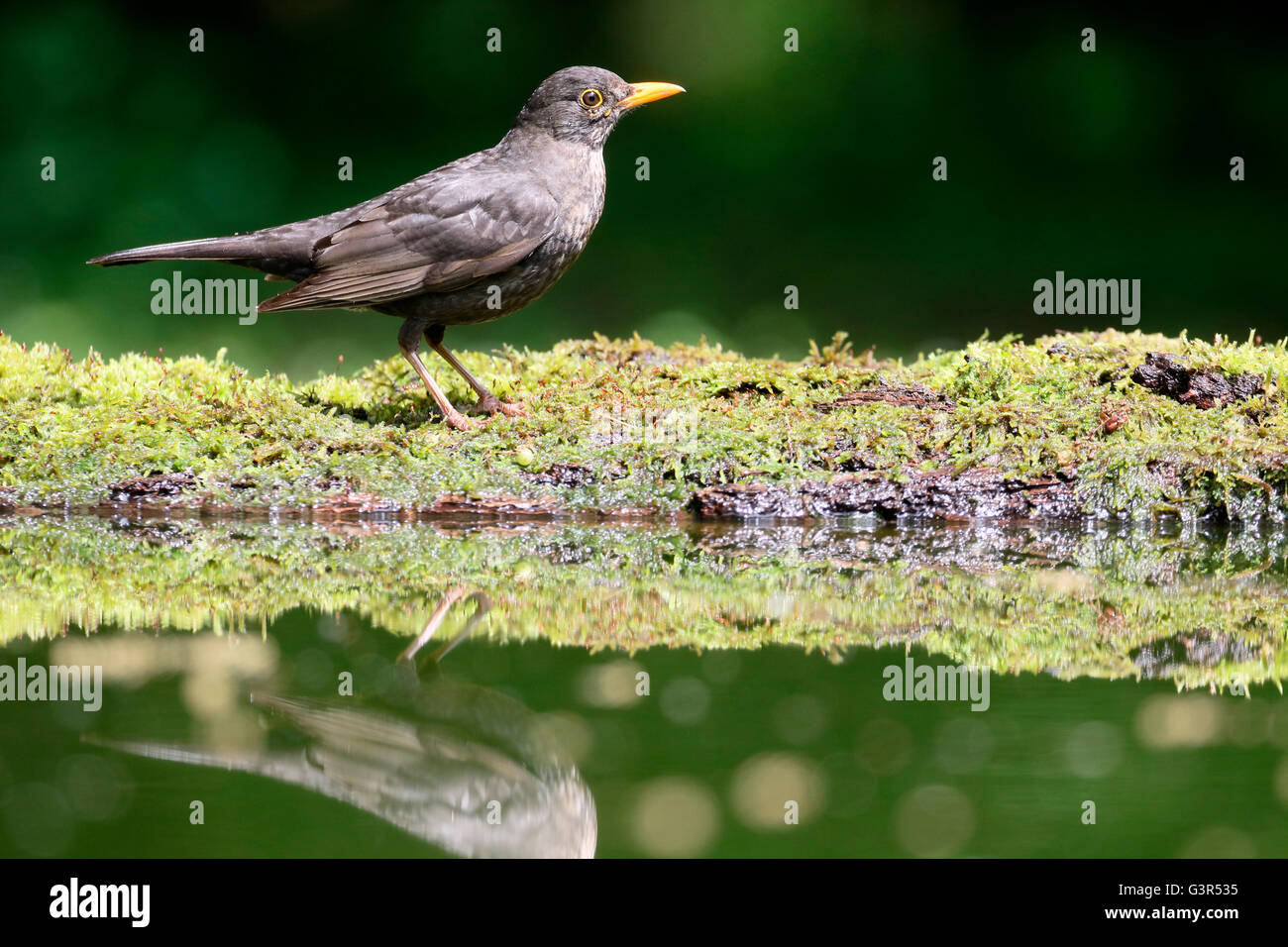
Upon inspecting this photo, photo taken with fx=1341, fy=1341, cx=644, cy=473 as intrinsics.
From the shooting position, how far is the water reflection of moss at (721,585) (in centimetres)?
301

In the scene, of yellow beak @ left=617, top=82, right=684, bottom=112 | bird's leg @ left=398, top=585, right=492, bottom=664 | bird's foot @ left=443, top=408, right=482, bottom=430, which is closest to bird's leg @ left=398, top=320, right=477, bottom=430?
bird's foot @ left=443, top=408, right=482, bottom=430

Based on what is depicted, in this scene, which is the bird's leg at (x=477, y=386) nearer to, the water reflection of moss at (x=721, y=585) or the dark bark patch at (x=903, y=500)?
the water reflection of moss at (x=721, y=585)

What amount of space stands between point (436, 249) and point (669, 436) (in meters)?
1.17

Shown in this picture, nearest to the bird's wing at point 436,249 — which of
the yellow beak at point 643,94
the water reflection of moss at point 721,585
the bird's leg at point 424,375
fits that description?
the bird's leg at point 424,375

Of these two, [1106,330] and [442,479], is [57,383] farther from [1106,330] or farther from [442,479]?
[1106,330]

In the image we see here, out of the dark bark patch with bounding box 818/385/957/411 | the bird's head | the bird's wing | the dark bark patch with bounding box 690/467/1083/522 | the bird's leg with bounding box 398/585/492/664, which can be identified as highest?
the bird's head

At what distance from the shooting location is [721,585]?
3543mm

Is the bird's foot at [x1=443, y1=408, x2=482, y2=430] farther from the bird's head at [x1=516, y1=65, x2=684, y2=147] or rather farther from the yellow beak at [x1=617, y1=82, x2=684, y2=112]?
the yellow beak at [x1=617, y1=82, x2=684, y2=112]

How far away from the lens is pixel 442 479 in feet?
15.6

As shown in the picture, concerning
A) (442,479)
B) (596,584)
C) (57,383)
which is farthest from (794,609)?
(57,383)

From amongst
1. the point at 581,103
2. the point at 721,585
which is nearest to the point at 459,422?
the point at 581,103

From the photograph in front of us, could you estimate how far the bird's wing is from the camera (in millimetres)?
5113

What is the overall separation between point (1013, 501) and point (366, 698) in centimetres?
272

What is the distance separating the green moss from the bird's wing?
1.59 ft
